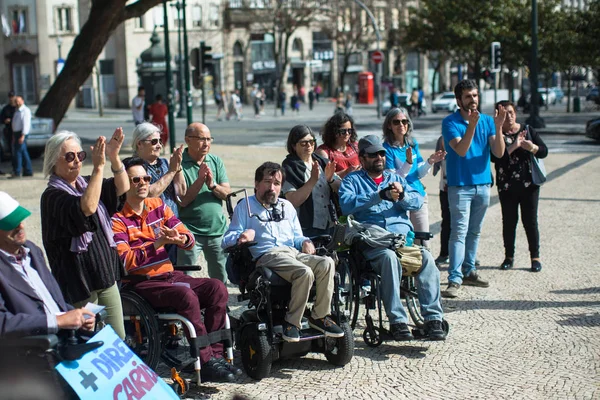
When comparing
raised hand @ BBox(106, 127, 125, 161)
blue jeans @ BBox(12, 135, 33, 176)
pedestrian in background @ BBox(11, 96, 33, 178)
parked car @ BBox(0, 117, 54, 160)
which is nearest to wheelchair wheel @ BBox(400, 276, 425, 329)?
raised hand @ BBox(106, 127, 125, 161)

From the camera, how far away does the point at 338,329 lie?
633 cm

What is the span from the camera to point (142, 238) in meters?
6.20

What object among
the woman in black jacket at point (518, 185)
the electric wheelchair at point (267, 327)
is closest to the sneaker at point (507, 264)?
the woman in black jacket at point (518, 185)

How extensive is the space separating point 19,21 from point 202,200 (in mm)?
57457

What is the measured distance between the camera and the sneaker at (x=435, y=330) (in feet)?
22.1

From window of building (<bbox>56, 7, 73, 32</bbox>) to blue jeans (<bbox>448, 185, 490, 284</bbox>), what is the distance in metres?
54.9

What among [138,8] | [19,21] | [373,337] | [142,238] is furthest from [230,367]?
[19,21]

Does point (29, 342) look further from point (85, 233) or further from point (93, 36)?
point (93, 36)

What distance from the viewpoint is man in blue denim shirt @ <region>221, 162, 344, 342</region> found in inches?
247

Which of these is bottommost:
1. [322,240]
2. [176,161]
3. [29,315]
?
[322,240]

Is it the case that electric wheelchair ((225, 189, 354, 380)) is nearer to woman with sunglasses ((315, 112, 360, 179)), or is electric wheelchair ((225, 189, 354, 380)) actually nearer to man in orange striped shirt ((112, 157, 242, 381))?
man in orange striped shirt ((112, 157, 242, 381))

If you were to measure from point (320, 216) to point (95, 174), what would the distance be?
2972mm

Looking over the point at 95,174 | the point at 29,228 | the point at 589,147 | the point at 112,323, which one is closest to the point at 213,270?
the point at 112,323

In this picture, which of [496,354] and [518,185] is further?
[518,185]
